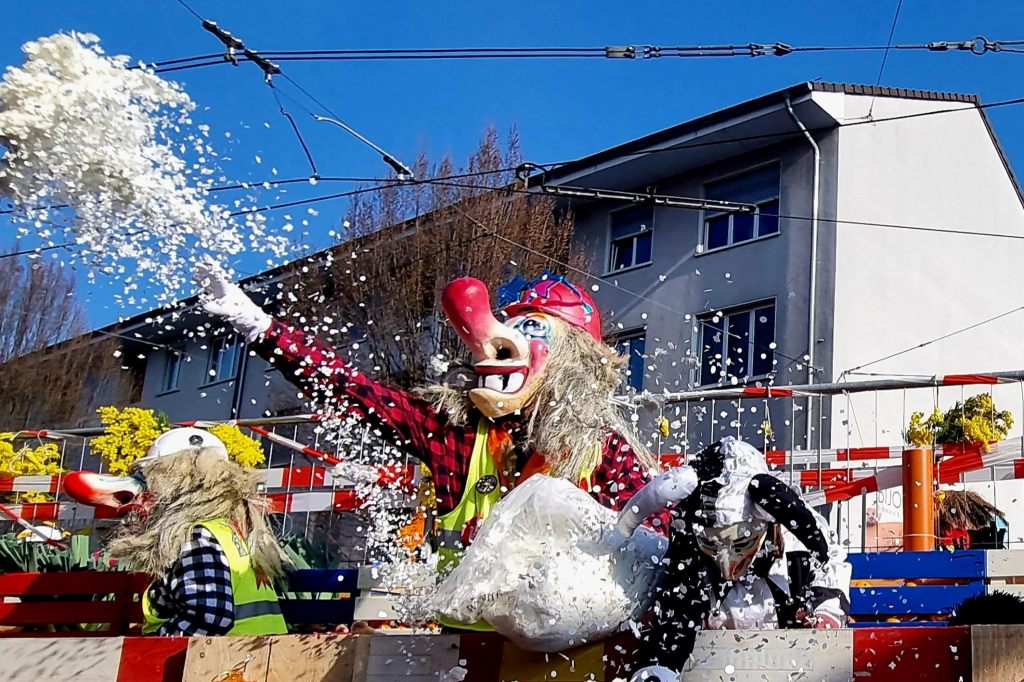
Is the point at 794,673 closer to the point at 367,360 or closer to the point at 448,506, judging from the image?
the point at 448,506

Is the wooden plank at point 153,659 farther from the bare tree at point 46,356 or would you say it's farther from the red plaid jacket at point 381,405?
the bare tree at point 46,356

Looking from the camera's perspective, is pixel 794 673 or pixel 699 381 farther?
pixel 699 381

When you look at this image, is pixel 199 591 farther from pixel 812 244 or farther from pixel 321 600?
pixel 812 244

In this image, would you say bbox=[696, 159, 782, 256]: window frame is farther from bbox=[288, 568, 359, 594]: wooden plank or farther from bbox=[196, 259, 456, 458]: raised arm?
bbox=[196, 259, 456, 458]: raised arm

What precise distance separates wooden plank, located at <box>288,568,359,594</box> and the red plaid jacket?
2.83ft

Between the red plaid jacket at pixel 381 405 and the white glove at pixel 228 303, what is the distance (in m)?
0.05

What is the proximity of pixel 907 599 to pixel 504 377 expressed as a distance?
1586 millimetres

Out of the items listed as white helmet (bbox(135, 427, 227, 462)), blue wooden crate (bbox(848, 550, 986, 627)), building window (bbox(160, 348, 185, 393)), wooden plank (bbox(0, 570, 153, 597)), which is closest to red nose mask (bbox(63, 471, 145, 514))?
white helmet (bbox(135, 427, 227, 462))

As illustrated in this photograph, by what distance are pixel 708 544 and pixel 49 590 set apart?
2933mm

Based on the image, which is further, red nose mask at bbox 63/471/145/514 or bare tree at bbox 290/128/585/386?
bare tree at bbox 290/128/585/386

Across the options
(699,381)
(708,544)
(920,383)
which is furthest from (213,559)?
(699,381)

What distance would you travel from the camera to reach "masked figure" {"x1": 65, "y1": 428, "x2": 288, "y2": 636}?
3693mm

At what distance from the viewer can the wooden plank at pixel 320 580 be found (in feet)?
14.5

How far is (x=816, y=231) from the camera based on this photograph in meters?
12.8
